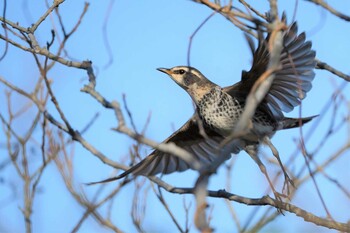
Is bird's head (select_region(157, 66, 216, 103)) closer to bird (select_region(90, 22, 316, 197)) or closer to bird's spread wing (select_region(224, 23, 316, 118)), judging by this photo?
bird (select_region(90, 22, 316, 197))

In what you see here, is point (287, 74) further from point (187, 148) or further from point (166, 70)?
point (187, 148)

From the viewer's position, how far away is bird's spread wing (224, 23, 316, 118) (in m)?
5.39

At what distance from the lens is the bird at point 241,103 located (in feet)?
18.8

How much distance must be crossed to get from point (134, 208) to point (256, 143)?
2.20 metres

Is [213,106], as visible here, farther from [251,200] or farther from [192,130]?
[251,200]

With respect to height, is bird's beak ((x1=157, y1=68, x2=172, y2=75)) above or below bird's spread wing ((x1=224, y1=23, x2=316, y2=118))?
above

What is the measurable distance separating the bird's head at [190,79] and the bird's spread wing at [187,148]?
11.7 inches

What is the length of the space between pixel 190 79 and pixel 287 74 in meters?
1.17

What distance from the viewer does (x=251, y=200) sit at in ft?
15.5

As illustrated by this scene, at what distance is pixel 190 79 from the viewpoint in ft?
22.2

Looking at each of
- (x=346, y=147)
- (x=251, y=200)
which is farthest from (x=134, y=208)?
(x=346, y=147)

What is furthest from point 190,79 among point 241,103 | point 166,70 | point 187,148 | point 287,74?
point 287,74

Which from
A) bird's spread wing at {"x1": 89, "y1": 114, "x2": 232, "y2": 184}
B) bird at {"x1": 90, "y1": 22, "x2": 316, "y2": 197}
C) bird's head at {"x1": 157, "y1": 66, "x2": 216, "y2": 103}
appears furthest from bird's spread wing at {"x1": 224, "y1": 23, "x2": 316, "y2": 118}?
bird's spread wing at {"x1": 89, "y1": 114, "x2": 232, "y2": 184}

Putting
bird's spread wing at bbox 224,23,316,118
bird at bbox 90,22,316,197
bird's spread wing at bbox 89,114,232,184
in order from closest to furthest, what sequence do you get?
bird's spread wing at bbox 224,23,316,118
bird at bbox 90,22,316,197
bird's spread wing at bbox 89,114,232,184
